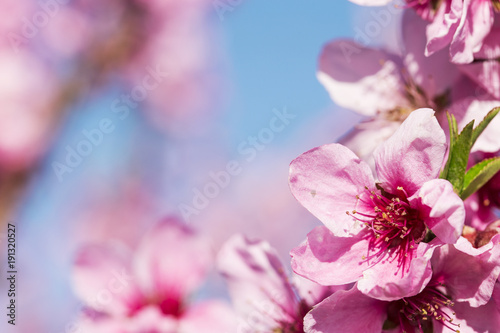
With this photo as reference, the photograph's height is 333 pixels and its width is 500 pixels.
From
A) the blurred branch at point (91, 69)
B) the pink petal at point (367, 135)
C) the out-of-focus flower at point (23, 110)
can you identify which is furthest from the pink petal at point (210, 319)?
the out-of-focus flower at point (23, 110)

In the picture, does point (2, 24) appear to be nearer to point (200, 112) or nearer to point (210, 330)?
point (200, 112)

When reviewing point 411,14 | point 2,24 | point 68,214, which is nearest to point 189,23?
point 2,24

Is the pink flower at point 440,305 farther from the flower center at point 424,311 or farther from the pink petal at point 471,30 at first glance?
the pink petal at point 471,30

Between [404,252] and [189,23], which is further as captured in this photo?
[189,23]

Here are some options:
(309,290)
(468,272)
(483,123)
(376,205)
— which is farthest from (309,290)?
(483,123)

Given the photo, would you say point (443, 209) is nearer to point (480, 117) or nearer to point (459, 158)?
point (459, 158)
